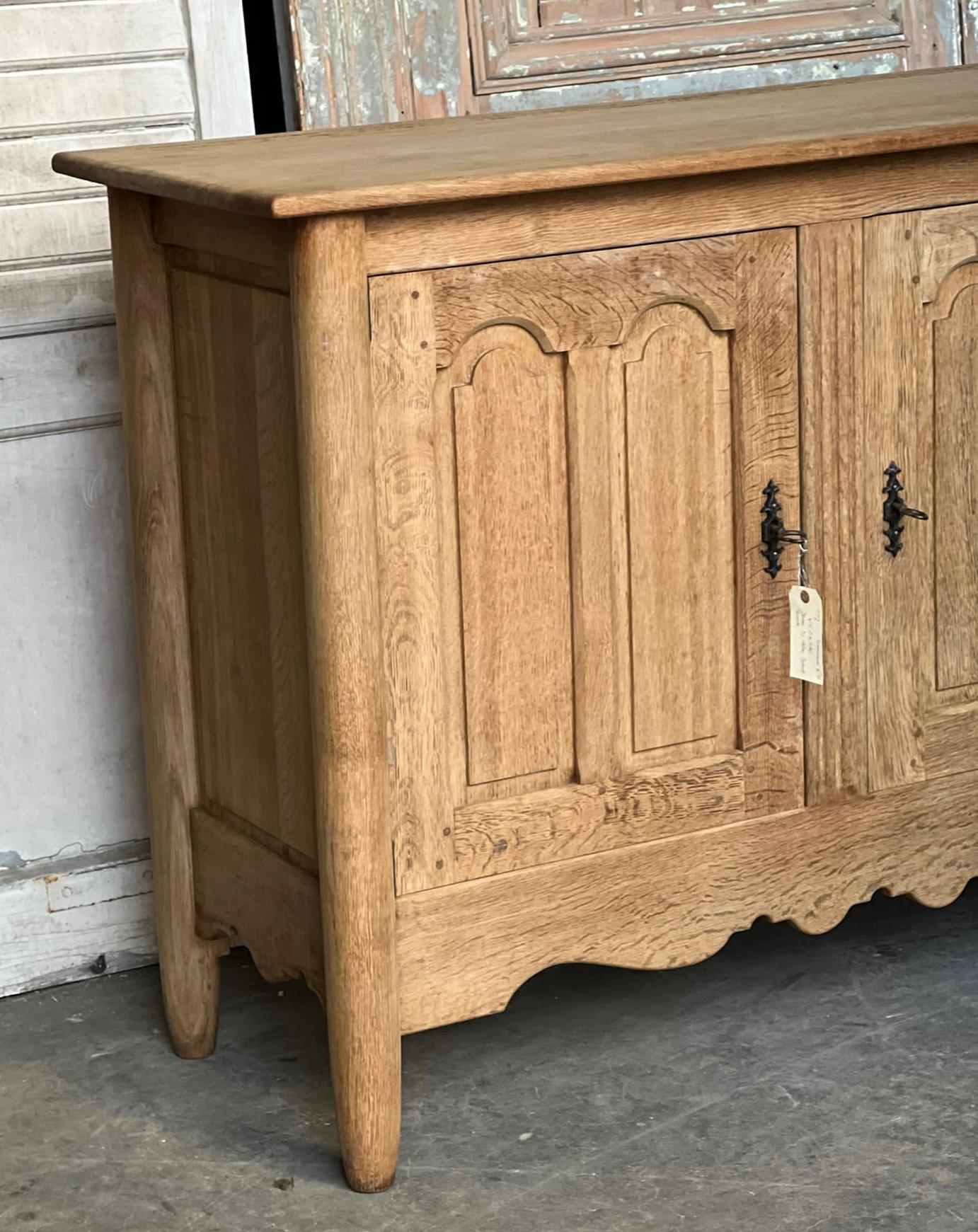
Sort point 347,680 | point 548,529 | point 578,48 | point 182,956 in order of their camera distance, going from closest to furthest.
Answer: point 347,680 < point 548,529 < point 182,956 < point 578,48

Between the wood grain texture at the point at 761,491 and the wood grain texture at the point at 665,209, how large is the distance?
5 cm

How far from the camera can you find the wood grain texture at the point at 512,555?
2.14 metres

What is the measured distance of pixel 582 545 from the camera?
7.25 ft

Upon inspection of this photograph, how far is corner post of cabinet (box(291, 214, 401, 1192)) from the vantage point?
6.57 ft

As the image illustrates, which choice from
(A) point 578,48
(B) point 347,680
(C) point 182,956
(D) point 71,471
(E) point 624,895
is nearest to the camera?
(B) point 347,680

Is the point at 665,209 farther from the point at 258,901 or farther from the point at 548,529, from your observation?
the point at 258,901

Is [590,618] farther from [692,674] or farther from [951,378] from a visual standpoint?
[951,378]

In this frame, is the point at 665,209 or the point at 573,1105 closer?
the point at 665,209

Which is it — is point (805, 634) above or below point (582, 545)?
below

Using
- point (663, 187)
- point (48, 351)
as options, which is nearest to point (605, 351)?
point (663, 187)

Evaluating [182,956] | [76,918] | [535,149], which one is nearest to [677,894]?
[182,956]

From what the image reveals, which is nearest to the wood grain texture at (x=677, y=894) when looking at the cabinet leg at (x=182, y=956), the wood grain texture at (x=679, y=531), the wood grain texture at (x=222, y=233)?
the wood grain texture at (x=679, y=531)

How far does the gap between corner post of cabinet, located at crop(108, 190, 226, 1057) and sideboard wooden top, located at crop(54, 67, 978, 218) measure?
154 millimetres

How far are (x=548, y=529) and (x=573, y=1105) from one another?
0.76 meters
